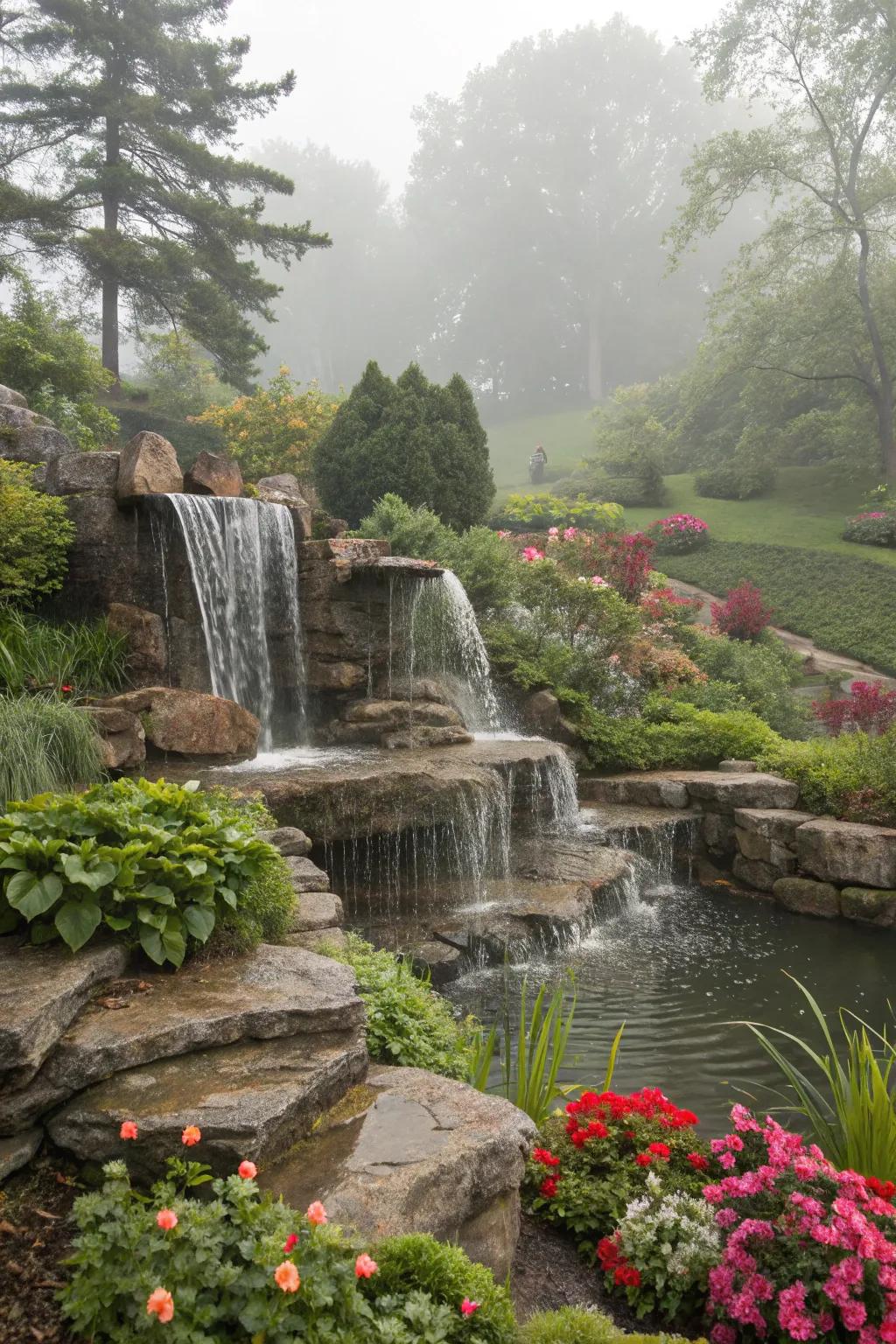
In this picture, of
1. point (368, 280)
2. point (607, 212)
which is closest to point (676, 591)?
point (607, 212)

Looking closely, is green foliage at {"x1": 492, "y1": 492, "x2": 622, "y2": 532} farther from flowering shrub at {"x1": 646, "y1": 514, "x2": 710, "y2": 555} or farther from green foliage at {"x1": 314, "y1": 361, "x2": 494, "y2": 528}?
green foliage at {"x1": 314, "y1": 361, "x2": 494, "y2": 528}

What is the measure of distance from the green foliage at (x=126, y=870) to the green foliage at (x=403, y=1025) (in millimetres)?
730

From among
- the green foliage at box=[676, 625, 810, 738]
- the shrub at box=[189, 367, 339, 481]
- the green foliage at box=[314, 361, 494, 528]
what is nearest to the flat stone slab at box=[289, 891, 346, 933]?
the green foliage at box=[676, 625, 810, 738]

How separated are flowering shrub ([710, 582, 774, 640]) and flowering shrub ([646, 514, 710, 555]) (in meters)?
5.30

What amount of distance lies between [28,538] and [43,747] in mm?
3514

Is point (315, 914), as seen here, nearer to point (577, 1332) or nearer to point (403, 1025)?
point (403, 1025)

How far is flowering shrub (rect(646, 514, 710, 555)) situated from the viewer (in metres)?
Answer: 21.5

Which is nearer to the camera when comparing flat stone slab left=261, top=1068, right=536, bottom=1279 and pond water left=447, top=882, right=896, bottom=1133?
flat stone slab left=261, top=1068, right=536, bottom=1279

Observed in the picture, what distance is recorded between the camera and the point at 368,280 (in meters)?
63.3

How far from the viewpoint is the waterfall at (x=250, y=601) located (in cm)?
873

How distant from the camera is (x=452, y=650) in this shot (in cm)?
1031

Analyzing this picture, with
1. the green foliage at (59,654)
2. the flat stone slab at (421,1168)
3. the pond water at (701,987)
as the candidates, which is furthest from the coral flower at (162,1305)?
the green foliage at (59,654)

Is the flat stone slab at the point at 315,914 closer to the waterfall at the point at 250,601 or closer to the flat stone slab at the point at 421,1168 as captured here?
the flat stone slab at the point at 421,1168

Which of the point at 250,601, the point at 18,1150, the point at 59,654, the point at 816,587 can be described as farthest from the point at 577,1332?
the point at 816,587
